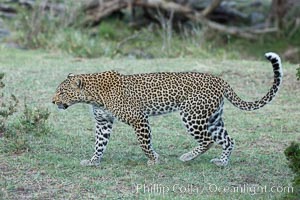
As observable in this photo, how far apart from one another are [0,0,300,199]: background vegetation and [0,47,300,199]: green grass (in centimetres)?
1

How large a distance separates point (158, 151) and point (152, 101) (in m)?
0.97

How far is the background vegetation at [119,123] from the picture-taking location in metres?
7.78

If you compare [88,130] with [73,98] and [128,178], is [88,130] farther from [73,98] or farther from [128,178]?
[128,178]

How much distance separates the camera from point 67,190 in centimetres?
746

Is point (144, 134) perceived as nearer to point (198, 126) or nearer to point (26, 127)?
point (198, 126)

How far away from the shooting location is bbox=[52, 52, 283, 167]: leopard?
27.6 feet

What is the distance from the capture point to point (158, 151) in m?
9.34

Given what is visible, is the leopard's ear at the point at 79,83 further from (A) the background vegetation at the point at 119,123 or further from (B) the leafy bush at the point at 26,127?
(B) the leafy bush at the point at 26,127

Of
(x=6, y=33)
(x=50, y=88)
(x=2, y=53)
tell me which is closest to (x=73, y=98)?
(x=50, y=88)

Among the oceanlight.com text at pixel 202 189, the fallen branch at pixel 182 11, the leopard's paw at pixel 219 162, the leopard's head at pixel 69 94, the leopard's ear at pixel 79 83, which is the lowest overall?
the oceanlight.com text at pixel 202 189

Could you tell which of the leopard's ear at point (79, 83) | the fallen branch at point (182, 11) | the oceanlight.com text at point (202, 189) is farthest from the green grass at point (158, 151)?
the fallen branch at point (182, 11)

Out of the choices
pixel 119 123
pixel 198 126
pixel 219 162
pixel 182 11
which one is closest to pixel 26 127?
pixel 119 123

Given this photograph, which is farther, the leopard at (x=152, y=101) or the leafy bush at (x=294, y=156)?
the leopard at (x=152, y=101)

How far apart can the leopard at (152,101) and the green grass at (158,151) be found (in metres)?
0.28
